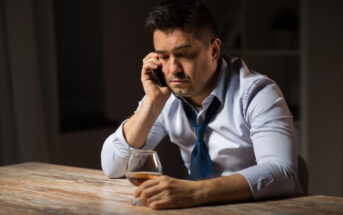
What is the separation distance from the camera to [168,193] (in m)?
1.37

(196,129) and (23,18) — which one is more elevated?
(23,18)

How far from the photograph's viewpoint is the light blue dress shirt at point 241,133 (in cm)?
155

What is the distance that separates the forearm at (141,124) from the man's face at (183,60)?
0.14 meters

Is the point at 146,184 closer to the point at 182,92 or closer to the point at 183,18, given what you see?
the point at 182,92

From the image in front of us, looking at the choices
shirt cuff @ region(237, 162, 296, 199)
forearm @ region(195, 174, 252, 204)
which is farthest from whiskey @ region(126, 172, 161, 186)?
shirt cuff @ region(237, 162, 296, 199)

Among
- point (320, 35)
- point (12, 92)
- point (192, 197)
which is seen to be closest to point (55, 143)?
point (12, 92)

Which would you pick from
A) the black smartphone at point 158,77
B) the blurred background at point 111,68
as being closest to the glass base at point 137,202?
the black smartphone at point 158,77

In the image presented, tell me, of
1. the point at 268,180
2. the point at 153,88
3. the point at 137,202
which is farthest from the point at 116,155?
the point at 268,180

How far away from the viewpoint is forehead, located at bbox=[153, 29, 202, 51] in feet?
5.86

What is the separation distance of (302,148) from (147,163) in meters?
2.41

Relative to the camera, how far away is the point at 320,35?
3426 mm

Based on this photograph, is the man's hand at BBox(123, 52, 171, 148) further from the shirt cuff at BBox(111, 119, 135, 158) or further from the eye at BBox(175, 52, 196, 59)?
the eye at BBox(175, 52, 196, 59)

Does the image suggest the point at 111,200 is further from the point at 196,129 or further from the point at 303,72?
the point at 303,72

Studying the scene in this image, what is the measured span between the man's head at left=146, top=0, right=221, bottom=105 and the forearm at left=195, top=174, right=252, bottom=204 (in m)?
0.51
